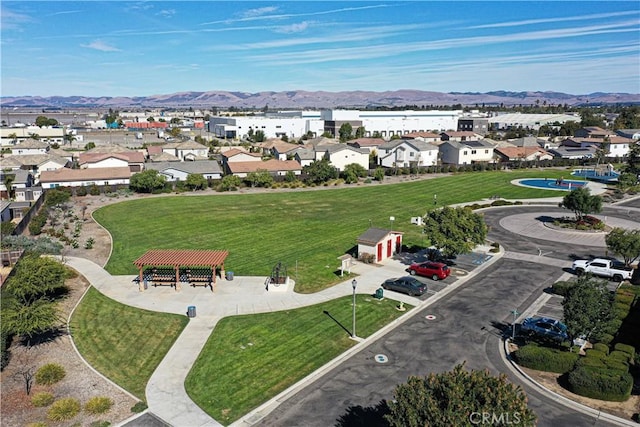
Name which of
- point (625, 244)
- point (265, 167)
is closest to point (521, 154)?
point (265, 167)

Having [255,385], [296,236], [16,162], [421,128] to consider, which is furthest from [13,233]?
[421,128]

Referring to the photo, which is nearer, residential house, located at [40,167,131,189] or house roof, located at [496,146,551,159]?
residential house, located at [40,167,131,189]

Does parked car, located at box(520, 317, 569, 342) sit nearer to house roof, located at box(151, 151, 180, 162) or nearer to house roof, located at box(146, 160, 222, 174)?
house roof, located at box(146, 160, 222, 174)

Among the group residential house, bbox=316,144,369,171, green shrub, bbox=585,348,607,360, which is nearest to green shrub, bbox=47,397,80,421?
green shrub, bbox=585,348,607,360

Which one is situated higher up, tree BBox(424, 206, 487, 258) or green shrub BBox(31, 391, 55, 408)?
tree BBox(424, 206, 487, 258)

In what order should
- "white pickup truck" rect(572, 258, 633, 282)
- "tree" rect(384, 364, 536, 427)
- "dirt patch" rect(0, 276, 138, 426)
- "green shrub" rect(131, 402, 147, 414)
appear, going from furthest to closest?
"white pickup truck" rect(572, 258, 633, 282)
"green shrub" rect(131, 402, 147, 414)
"dirt patch" rect(0, 276, 138, 426)
"tree" rect(384, 364, 536, 427)
